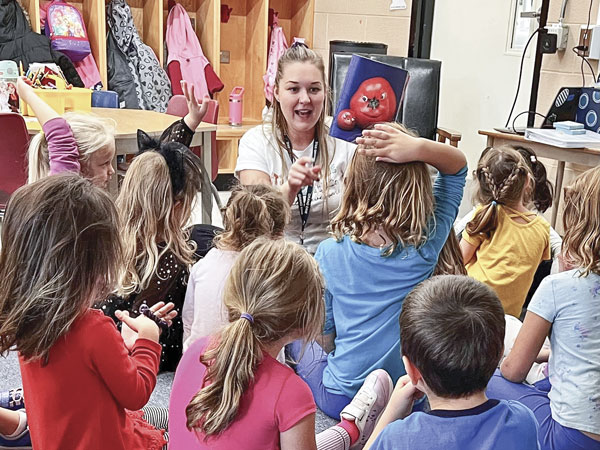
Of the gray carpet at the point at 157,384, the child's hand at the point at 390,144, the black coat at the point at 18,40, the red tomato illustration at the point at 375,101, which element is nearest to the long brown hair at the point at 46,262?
the child's hand at the point at 390,144

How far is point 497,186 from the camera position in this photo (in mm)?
2420

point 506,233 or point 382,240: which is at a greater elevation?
point 382,240

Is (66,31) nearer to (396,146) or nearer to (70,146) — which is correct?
(70,146)

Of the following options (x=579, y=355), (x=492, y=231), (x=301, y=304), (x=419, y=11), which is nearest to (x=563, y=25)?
(x=419, y=11)

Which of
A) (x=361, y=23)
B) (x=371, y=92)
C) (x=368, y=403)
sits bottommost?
(x=368, y=403)

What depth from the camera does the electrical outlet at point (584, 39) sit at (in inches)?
152

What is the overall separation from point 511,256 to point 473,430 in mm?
1358

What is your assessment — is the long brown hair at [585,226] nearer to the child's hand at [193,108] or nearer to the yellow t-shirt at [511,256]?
the yellow t-shirt at [511,256]

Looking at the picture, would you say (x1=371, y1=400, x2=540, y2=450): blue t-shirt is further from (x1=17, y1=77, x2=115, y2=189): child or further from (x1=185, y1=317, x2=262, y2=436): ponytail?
(x1=17, y1=77, x2=115, y2=189): child

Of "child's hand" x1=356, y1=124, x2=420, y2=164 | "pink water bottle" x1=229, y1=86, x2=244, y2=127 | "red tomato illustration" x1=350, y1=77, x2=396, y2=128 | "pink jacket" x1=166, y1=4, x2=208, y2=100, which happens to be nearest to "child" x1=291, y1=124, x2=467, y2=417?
"child's hand" x1=356, y1=124, x2=420, y2=164

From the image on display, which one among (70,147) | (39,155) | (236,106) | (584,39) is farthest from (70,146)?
(236,106)

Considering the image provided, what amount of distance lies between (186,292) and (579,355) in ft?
3.36

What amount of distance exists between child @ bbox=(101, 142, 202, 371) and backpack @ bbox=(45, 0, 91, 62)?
2980 mm

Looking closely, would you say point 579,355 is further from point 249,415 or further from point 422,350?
point 249,415
